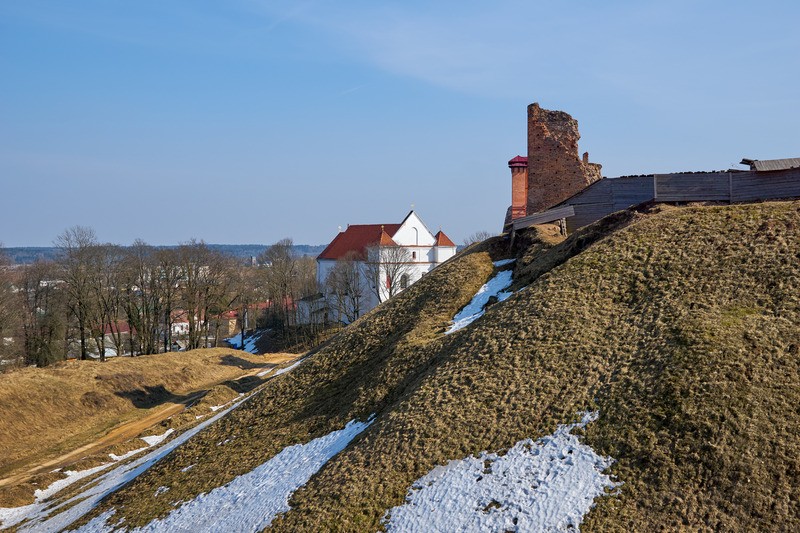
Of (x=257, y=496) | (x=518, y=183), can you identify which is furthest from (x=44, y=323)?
(x=257, y=496)

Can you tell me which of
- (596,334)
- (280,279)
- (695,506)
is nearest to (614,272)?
(596,334)

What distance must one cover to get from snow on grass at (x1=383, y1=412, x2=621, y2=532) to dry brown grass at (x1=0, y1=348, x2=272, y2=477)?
24.4 m

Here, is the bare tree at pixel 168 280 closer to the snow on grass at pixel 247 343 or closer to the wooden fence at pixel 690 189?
the snow on grass at pixel 247 343

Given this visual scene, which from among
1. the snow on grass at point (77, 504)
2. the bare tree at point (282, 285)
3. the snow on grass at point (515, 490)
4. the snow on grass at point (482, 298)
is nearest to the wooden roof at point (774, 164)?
the snow on grass at point (482, 298)

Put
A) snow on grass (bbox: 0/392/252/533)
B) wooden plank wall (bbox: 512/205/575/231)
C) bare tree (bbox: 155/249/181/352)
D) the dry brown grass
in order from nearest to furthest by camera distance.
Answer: snow on grass (bbox: 0/392/252/533), wooden plank wall (bbox: 512/205/575/231), the dry brown grass, bare tree (bbox: 155/249/181/352)

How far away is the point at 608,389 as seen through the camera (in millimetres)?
16469

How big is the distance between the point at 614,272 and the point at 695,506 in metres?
9.63

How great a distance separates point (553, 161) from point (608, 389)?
19.8 m

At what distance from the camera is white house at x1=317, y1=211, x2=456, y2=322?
75.3 m

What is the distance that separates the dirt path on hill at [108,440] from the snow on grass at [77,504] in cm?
418

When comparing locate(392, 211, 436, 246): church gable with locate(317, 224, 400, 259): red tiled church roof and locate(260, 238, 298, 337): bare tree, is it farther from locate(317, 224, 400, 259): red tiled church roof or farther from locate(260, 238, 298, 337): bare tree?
locate(260, 238, 298, 337): bare tree

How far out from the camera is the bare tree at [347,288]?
245ft

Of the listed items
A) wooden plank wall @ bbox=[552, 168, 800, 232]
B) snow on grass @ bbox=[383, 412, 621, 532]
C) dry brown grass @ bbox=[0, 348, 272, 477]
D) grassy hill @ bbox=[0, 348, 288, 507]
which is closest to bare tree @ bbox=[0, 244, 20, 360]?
grassy hill @ bbox=[0, 348, 288, 507]

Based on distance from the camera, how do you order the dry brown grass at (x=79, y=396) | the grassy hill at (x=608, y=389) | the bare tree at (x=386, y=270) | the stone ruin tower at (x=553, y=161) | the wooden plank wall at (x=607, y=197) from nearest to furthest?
the grassy hill at (x=608, y=389), the wooden plank wall at (x=607, y=197), the stone ruin tower at (x=553, y=161), the dry brown grass at (x=79, y=396), the bare tree at (x=386, y=270)
